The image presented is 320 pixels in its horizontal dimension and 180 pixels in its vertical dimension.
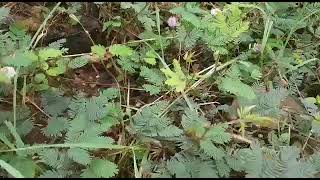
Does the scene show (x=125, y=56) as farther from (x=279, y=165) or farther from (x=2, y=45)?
(x=279, y=165)

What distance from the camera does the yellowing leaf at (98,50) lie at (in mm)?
2219

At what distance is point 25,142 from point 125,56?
620mm

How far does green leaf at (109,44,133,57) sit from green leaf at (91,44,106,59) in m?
0.04

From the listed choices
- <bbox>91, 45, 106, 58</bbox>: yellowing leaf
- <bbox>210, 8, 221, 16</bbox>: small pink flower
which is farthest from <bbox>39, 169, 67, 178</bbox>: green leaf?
<bbox>210, 8, 221, 16</bbox>: small pink flower

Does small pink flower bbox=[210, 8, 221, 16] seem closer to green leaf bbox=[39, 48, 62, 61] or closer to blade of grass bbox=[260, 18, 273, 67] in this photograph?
blade of grass bbox=[260, 18, 273, 67]

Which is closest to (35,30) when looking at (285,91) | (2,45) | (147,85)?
(2,45)

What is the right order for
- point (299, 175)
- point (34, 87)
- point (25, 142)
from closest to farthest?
1. point (299, 175)
2. point (25, 142)
3. point (34, 87)

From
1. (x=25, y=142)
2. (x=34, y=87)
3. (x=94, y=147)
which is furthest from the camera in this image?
(x=34, y=87)

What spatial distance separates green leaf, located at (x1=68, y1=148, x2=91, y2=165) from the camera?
1.69m

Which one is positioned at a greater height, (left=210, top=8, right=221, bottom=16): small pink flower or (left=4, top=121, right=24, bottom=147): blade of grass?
(left=210, top=8, right=221, bottom=16): small pink flower

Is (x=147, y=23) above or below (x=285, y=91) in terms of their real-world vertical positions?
above

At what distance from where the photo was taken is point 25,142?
1.88m

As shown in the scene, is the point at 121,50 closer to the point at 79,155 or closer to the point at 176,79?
the point at 176,79

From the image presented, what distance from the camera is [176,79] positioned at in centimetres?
203
